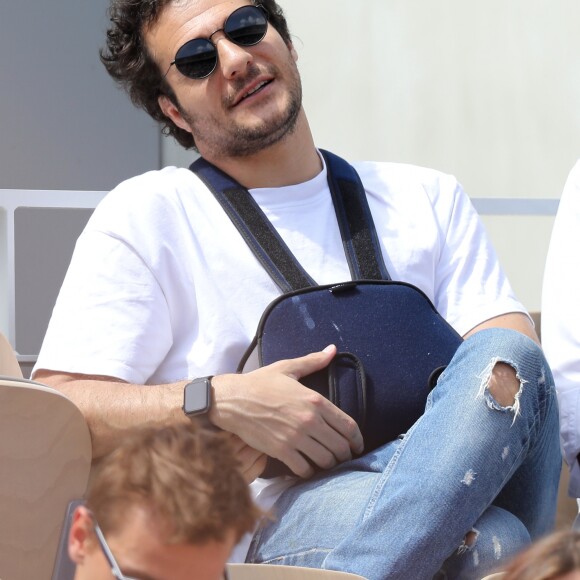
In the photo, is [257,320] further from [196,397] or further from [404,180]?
[404,180]

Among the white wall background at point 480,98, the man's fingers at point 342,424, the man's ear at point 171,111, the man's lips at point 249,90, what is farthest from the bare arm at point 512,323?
the white wall background at point 480,98

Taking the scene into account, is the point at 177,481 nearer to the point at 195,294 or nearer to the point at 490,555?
the point at 490,555

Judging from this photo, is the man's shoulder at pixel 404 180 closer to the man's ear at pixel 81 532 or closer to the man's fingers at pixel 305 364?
the man's fingers at pixel 305 364

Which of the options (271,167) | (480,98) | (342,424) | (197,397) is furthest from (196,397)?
(480,98)

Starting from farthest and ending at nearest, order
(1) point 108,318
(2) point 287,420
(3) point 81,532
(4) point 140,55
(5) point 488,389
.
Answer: (4) point 140,55, (1) point 108,318, (2) point 287,420, (5) point 488,389, (3) point 81,532

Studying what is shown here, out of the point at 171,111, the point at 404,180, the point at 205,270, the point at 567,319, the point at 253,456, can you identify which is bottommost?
the point at 253,456

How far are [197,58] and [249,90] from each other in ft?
0.41

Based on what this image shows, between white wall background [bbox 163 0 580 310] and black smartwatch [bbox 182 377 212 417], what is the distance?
10.1 ft

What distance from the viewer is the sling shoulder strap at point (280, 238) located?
6.81ft

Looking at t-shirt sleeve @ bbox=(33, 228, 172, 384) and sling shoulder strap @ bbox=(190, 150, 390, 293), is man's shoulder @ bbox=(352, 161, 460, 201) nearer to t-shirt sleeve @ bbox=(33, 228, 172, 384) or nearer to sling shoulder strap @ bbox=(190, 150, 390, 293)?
sling shoulder strap @ bbox=(190, 150, 390, 293)

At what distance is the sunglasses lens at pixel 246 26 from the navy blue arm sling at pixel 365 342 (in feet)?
1.72

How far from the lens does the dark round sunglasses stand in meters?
2.31

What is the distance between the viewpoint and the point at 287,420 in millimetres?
1838

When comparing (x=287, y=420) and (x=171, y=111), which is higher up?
(x=171, y=111)
